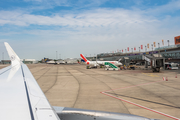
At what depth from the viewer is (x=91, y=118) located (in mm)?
4465

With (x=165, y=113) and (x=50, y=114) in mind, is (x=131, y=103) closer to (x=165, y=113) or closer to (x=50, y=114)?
(x=165, y=113)

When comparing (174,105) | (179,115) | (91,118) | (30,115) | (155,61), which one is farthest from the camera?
(155,61)

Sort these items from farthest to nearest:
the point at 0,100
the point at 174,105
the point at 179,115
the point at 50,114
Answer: the point at 174,105 → the point at 179,115 → the point at 0,100 → the point at 50,114

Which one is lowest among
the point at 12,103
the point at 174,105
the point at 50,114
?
the point at 174,105

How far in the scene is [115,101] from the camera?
11.7 m

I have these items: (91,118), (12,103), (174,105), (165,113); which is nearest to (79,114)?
(91,118)

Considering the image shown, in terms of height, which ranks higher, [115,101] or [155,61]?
[155,61]

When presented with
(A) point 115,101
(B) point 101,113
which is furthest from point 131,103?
(B) point 101,113

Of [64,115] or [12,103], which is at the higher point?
[12,103]

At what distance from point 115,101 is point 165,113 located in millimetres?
3711

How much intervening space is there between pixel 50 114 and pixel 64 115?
8.37ft

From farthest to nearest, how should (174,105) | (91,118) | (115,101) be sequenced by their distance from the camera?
(115,101)
(174,105)
(91,118)

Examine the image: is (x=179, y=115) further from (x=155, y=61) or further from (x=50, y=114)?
(x=155, y=61)

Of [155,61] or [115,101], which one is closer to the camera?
[115,101]
